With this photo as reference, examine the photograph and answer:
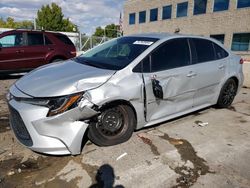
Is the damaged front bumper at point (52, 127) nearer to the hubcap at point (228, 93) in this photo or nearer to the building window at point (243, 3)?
the hubcap at point (228, 93)

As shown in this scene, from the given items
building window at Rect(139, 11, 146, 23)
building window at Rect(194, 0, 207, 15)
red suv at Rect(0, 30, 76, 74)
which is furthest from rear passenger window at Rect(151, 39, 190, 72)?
building window at Rect(139, 11, 146, 23)

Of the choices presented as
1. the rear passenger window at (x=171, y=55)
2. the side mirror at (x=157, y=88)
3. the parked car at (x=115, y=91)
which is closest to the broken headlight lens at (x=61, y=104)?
the parked car at (x=115, y=91)

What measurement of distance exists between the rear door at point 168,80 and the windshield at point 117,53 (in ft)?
0.80

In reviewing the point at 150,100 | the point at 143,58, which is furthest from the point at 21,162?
the point at 143,58

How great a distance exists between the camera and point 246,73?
7852 millimetres

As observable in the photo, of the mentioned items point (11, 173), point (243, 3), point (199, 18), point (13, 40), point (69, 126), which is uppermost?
point (243, 3)

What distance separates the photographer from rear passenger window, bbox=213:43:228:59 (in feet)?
15.8

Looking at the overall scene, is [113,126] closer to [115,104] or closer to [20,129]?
[115,104]

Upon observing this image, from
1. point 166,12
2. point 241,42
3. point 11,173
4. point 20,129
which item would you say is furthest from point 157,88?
point 166,12

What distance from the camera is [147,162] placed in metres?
3.09

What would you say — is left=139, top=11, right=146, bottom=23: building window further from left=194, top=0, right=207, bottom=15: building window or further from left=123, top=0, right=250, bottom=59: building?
left=194, top=0, right=207, bottom=15: building window

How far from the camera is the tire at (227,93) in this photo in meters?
5.05

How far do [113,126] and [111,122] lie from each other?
0.08m

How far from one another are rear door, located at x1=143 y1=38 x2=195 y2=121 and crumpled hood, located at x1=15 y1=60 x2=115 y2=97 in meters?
0.68
